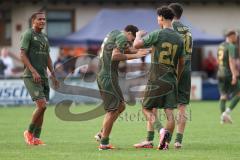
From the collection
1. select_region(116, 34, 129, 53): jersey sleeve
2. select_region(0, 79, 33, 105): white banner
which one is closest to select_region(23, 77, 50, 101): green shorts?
select_region(116, 34, 129, 53): jersey sleeve

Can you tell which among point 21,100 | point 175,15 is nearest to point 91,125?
point 175,15

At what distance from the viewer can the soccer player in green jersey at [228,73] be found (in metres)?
20.2

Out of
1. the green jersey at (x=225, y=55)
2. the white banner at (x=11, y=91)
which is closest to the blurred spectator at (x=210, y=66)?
the white banner at (x=11, y=91)

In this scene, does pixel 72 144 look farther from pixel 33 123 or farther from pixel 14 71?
pixel 14 71

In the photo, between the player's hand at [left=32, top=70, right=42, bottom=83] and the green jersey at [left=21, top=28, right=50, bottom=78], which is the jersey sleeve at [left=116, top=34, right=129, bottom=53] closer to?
the player's hand at [left=32, top=70, right=42, bottom=83]

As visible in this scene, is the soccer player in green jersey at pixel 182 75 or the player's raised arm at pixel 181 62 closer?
the player's raised arm at pixel 181 62

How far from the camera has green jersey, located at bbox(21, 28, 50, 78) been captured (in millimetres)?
14414

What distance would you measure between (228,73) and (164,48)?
8.19 metres

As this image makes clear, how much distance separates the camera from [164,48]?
13125 millimetres

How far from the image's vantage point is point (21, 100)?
28062mm

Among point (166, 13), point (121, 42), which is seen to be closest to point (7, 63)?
point (121, 42)

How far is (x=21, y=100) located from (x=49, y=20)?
939 centimetres

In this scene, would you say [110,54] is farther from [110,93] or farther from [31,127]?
[31,127]

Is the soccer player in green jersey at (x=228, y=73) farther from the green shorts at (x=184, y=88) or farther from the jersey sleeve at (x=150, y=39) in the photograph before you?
the jersey sleeve at (x=150, y=39)
